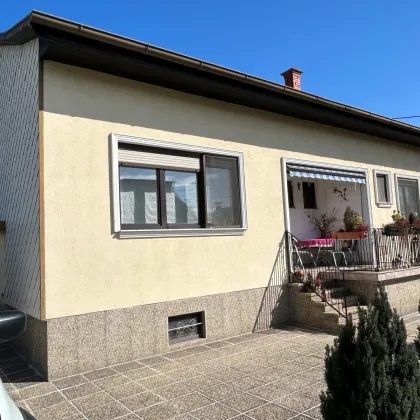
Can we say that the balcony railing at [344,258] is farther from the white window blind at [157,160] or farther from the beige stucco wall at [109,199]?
the white window blind at [157,160]

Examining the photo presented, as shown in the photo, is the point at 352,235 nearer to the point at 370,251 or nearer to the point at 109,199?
the point at 370,251

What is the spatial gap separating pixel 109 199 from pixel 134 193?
1.84 ft

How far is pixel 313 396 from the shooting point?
14.8 ft

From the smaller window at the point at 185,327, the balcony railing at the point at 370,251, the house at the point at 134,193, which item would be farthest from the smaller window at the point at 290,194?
the smaller window at the point at 185,327

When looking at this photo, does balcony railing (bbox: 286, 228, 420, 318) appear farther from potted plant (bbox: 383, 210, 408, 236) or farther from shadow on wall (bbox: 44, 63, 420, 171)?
shadow on wall (bbox: 44, 63, 420, 171)

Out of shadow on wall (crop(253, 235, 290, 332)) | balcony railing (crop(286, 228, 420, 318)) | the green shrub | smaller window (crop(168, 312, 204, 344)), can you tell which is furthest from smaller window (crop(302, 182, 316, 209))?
the green shrub

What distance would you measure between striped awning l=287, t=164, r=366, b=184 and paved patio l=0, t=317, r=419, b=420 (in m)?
3.96

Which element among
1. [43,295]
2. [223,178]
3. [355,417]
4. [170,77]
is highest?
[170,77]

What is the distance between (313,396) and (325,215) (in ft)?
26.9

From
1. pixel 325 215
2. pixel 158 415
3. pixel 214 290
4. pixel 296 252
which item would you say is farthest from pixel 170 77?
pixel 325 215

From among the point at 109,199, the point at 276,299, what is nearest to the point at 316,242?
the point at 276,299

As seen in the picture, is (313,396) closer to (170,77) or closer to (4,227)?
(170,77)

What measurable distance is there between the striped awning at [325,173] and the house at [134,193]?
0.07 meters

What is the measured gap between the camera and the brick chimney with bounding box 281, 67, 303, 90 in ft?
37.4
